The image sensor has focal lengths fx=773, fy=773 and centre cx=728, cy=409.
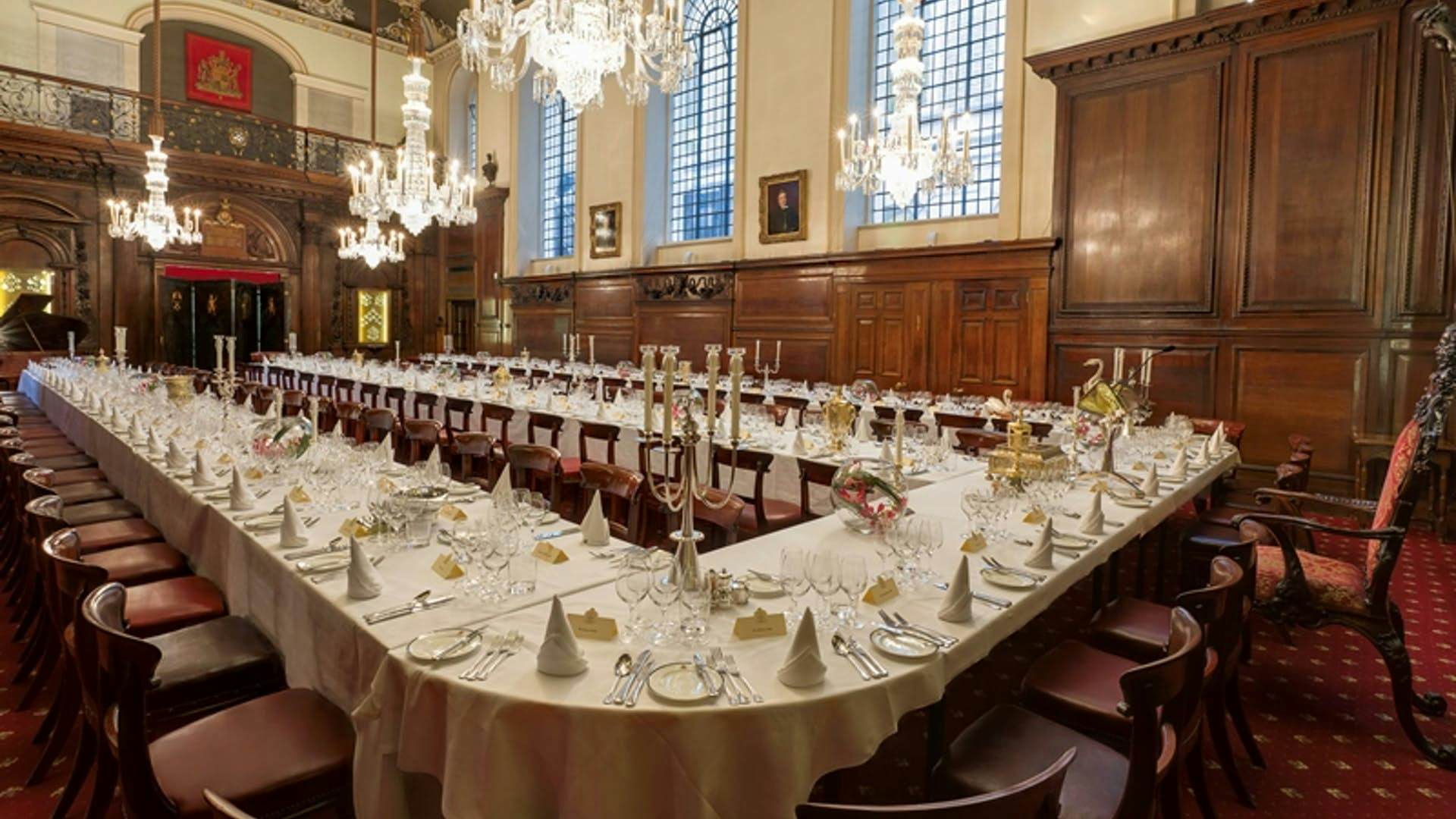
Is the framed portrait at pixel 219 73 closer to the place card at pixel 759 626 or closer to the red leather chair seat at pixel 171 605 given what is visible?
the red leather chair seat at pixel 171 605

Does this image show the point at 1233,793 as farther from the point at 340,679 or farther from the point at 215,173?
the point at 215,173

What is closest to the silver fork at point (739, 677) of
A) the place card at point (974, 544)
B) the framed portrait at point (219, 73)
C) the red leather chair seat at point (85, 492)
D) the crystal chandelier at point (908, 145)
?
the place card at point (974, 544)

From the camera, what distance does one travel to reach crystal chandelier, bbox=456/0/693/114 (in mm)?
5059

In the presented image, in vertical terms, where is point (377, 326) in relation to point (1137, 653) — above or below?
above

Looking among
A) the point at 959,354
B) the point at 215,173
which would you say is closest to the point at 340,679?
the point at 959,354

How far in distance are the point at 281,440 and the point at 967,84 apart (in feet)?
31.5

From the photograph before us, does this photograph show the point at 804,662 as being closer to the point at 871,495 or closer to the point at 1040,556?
the point at 871,495

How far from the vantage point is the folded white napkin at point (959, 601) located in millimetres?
2088

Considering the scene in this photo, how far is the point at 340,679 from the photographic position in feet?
6.82

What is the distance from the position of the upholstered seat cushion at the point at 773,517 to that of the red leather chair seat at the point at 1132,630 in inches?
77.1

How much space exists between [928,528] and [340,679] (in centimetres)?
172

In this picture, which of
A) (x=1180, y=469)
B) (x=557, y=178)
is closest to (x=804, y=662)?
(x=1180, y=469)

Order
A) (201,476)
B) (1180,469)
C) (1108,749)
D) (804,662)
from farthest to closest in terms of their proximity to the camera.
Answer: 1. (1180,469)
2. (201,476)
3. (1108,749)
4. (804,662)

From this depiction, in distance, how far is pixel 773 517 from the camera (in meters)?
4.62
